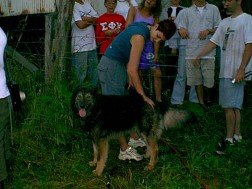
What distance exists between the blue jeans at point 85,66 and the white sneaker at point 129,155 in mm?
1025

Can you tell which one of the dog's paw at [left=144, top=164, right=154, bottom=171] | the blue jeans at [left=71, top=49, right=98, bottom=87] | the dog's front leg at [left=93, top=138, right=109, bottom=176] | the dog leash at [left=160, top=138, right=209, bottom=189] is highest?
the blue jeans at [left=71, top=49, right=98, bottom=87]

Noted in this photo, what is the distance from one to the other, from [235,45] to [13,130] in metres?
2.88

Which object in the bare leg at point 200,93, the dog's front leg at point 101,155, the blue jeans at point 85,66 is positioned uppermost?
the blue jeans at point 85,66

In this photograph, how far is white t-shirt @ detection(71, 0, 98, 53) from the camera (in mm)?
6672

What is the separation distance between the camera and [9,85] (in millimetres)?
4746

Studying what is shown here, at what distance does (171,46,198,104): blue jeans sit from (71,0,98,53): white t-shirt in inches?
55.4

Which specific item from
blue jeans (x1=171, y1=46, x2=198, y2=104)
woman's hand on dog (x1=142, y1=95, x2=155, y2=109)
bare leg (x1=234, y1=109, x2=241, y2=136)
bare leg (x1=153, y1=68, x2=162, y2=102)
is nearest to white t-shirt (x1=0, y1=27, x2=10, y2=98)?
woman's hand on dog (x1=142, y1=95, x2=155, y2=109)

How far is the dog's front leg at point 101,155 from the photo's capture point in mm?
5051

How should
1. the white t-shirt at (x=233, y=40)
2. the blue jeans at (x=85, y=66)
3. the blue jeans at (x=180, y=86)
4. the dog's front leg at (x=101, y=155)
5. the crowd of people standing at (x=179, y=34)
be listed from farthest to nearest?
the blue jeans at (x=180, y=86)
the crowd of people standing at (x=179, y=34)
the blue jeans at (x=85, y=66)
the white t-shirt at (x=233, y=40)
the dog's front leg at (x=101, y=155)

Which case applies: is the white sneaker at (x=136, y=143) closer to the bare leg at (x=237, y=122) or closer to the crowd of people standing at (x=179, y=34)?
the crowd of people standing at (x=179, y=34)

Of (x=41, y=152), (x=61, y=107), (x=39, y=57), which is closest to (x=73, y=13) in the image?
(x=39, y=57)

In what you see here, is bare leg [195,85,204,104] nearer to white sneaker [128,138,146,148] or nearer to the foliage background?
the foliage background

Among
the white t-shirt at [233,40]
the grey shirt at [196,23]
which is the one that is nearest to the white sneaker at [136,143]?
the white t-shirt at [233,40]

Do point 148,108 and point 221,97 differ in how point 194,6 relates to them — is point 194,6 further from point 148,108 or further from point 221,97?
point 148,108
